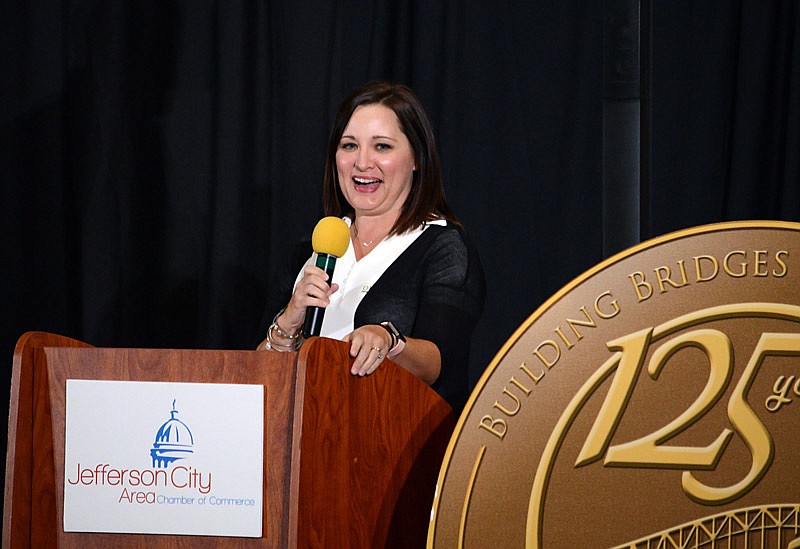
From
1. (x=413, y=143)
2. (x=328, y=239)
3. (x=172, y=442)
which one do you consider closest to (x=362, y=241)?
(x=413, y=143)

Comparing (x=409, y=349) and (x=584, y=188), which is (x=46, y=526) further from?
(x=584, y=188)

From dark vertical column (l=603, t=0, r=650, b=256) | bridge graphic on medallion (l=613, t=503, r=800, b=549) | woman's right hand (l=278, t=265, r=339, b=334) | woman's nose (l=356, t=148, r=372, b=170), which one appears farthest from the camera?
dark vertical column (l=603, t=0, r=650, b=256)

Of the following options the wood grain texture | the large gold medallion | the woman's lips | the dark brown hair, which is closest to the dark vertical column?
the dark brown hair

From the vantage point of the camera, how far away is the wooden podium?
1065mm

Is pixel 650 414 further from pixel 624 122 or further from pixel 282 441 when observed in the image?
pixel 624 122

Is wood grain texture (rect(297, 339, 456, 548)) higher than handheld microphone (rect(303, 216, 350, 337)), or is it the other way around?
handheld microphone (rect(303, 216, 350, 337))

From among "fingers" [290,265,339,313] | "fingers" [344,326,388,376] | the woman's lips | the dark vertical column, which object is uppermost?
the dark vertical column

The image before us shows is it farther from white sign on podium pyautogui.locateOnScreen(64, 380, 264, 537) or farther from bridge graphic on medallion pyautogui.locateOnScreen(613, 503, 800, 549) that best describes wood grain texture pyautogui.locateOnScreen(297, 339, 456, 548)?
bridge graphic on medallion pyautogui.locateOnScreen(613, 503, 800, 549)

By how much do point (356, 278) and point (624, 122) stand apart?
0.94 metres

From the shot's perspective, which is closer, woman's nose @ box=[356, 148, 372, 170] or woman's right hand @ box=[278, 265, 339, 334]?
woman's right hand @ box=[278, 265, 339, 334]

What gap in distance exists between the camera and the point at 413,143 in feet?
6.01

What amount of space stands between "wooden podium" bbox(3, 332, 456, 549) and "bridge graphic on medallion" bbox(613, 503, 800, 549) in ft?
1.28

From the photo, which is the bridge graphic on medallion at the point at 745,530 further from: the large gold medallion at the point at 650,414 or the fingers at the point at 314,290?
the fingers at the point at 314,290

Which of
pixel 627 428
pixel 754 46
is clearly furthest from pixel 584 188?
pixel 627 428
